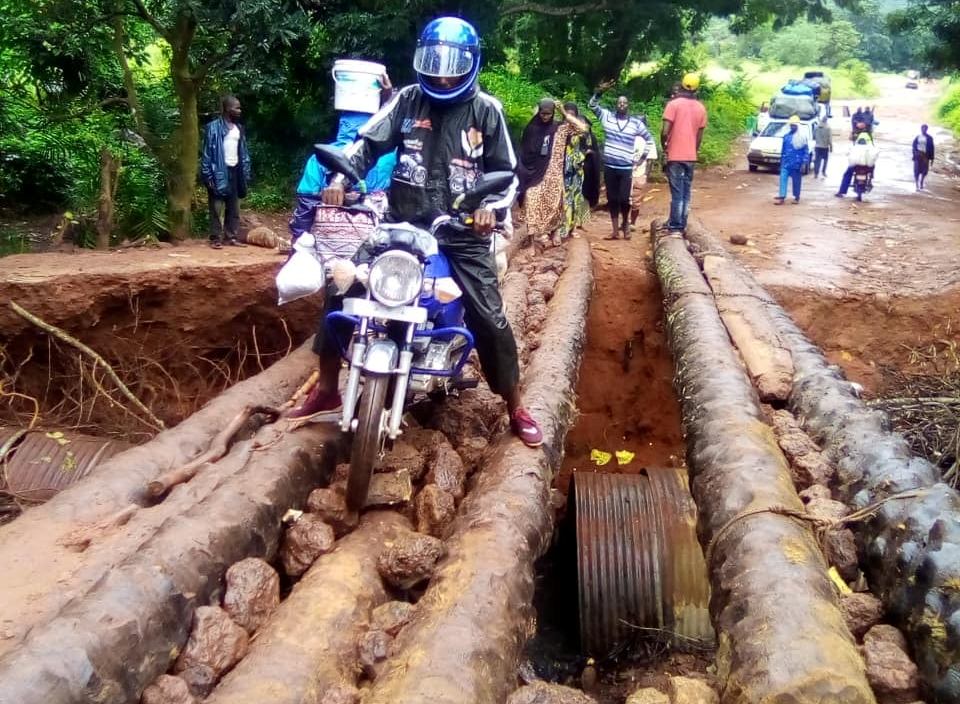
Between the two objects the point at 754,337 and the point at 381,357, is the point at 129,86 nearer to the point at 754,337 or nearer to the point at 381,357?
the point at 754,337

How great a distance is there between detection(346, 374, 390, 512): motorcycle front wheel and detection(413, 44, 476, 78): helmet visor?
54.1 inches

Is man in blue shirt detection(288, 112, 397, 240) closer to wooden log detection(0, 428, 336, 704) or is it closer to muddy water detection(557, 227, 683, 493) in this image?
wooden log detection(0, 428, 336, 704)

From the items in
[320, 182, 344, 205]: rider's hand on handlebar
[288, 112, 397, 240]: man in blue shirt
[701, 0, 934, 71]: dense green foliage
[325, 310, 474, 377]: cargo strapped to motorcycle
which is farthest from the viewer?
[701, 0, 934, 71]: dense green foliage

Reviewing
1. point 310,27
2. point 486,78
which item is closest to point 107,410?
point 310,27

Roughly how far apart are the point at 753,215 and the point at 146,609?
12502 mm

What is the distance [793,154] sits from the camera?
1440 cm

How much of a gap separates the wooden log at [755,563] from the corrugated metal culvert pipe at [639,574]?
508 mm

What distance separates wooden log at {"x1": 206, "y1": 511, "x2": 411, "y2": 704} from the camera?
2508mm

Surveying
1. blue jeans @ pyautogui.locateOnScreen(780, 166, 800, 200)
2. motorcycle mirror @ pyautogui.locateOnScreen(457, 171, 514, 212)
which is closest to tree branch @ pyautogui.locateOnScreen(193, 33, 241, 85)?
motorcycle mirror @ pyautogui.locateOnScreen(457, 171, 514, 212)

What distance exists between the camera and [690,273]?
25.2ft

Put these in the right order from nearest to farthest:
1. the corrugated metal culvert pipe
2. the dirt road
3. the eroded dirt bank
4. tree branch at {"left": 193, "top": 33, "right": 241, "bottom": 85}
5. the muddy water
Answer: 1. the corrugated metal culvert pipe
2. the eroded dirt bank
3. the dirt road
4. the muddy water
5. tree branch at {"left": 193, "top": 33, "right": 241, "bottom": 85}

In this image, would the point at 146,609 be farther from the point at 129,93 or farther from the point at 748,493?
the point at 129,93

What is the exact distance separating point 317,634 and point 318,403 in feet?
5.40

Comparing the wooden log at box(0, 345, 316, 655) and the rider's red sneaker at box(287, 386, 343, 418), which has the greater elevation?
the rider's red sneaker at box(287, 386, 343, 418)
